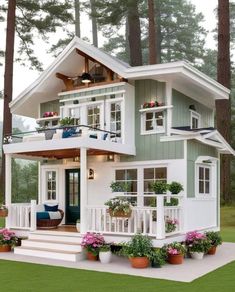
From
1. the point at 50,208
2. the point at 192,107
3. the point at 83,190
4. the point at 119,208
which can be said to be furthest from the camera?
the point at 192,107

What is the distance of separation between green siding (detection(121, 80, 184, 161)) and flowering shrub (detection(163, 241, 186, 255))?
256 cm

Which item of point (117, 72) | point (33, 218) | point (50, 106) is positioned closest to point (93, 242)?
point (33, 218)

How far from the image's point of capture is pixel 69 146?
38.3 ft

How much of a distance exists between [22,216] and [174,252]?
4878 millimetres

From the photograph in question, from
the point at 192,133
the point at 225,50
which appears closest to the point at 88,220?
the point at 192,133

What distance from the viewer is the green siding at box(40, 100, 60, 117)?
1572 centimetres

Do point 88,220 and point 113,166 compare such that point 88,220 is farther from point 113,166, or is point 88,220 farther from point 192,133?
point 192,133

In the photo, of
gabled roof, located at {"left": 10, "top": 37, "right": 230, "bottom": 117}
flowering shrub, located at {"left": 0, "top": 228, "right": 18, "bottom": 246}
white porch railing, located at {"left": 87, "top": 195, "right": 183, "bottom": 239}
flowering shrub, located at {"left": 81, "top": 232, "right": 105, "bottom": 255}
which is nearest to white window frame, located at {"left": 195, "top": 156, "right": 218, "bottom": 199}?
white porch railing, located at {"left": 87, "top": 195, "right": 183, "bottom": 239}

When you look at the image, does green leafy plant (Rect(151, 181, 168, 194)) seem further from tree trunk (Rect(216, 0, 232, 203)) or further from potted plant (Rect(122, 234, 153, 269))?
tree trunk (Rect(216, 0, 232, 203))

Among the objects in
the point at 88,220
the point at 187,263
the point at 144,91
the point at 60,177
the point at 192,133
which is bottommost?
the point at 187,263

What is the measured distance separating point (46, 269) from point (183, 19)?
32.2 m

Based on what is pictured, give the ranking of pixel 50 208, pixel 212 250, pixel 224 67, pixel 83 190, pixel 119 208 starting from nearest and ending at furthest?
1. pixel 119 208
2. pixel 83 190
3. pixel 212 250
4. pixel 50 208
5. pixel 224 67

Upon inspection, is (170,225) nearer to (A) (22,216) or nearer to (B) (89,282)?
(B) (89,282)

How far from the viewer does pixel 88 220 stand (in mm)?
11648
